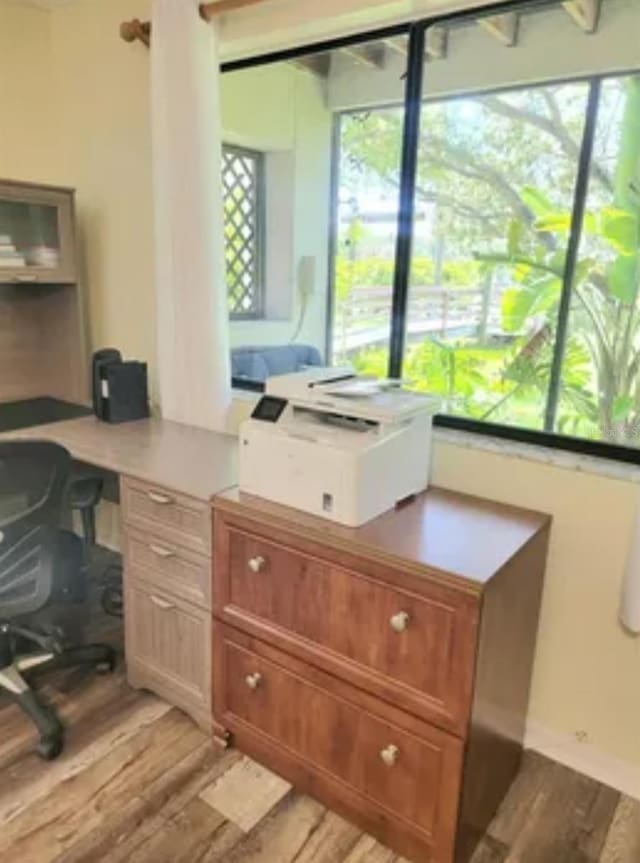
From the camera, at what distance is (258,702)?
1.78 meters

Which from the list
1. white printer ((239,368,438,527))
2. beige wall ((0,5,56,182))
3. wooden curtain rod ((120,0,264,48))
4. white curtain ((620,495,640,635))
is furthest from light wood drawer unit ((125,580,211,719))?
beige wall ((0,5,56,182))

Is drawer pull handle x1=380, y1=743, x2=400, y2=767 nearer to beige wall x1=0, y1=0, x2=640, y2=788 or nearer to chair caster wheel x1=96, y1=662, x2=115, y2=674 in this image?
beige wall x1=0, y1=0, x2=640, y2=788

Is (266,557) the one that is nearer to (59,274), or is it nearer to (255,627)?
(255,627)

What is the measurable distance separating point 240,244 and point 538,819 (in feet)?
9.41

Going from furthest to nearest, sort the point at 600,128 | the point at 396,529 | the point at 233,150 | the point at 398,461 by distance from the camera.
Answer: the point at 233,150
the point at 600,128
the point at 398,461
the point at 396,529

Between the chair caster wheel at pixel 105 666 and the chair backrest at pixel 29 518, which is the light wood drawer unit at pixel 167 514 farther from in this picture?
the chair caster wheel at pixel 105 666

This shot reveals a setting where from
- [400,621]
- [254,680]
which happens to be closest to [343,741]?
[254,680]

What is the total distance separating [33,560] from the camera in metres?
1.85

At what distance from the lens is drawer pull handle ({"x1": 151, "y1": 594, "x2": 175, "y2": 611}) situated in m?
1.95

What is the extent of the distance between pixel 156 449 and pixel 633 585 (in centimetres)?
154

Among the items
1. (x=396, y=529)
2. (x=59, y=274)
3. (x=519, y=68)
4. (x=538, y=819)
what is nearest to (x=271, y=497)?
(x=396, y=529)

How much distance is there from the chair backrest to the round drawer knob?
2.21ft

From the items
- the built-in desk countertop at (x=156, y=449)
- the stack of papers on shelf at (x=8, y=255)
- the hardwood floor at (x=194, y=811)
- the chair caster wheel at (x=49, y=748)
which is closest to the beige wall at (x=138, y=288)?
the hardwood floor at (x=194, y=811)

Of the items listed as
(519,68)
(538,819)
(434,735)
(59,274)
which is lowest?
(538,819)
